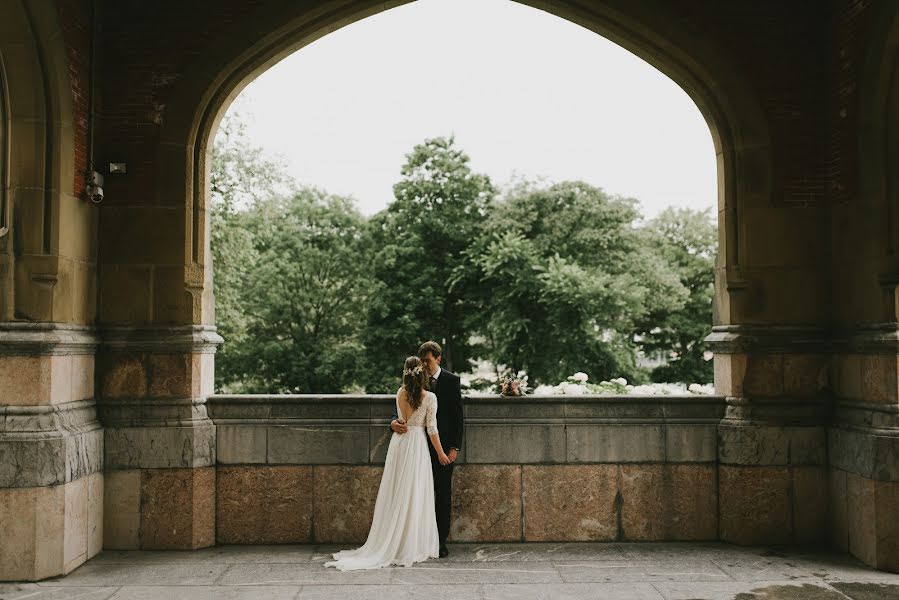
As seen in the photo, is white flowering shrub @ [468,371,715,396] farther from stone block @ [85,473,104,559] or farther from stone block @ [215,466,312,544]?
stone block @ [85,473,104,559]

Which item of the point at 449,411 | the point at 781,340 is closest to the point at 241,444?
the point at 449,411

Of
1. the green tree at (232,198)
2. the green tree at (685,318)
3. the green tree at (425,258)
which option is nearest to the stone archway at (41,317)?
the green tree at (232,198)

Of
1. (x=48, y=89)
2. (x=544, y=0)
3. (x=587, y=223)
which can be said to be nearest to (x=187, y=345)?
(x=48, y=89)

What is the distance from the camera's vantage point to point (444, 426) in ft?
22.9

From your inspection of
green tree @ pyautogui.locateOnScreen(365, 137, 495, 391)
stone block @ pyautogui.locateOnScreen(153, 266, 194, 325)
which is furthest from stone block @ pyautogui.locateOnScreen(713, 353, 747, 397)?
green tree @ pyautogui.locateOnScreen(365, 137, 495, 391)

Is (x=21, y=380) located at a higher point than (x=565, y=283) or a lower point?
lower

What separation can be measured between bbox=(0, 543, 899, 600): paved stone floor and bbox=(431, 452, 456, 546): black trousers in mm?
258

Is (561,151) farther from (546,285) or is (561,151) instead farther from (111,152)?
(111,152)

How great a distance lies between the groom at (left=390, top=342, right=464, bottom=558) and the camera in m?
6.93

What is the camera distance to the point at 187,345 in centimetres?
725

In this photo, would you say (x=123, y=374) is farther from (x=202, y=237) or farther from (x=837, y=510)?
(x=837, y=510)

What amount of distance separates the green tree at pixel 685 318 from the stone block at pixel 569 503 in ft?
80.9

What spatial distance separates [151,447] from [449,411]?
2726 millimetres

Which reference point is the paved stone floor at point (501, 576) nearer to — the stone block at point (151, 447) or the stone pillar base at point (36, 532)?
the stone pillar base at point (36, 532)
